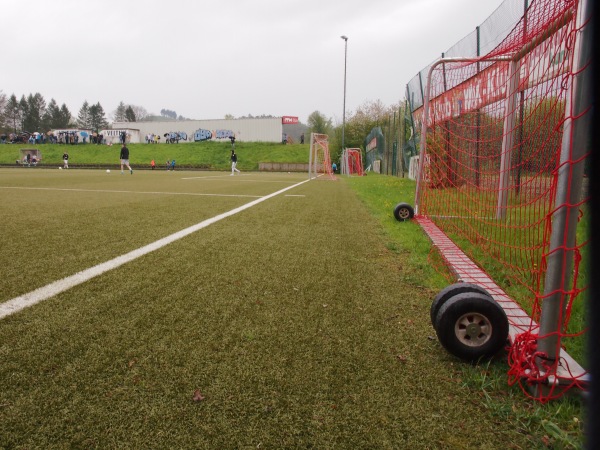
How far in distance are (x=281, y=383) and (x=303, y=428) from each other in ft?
0.91

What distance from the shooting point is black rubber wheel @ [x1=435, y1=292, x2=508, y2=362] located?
1908 millimetres

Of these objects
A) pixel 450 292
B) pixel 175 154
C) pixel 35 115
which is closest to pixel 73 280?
pixel 450 292

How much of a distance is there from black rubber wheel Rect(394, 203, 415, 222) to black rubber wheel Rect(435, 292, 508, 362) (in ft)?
14.2

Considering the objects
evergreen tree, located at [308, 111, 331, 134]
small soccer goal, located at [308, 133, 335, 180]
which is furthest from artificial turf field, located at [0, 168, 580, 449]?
evergreen tree, located at [308, 111, 331, 134]

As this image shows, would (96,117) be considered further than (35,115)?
Yes

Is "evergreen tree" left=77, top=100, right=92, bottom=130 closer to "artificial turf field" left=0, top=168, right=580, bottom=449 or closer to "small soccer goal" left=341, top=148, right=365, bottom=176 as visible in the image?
"small soccer goal" left=341, top=148, right=365, bottom=176

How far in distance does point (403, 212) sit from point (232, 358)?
487 centimetres

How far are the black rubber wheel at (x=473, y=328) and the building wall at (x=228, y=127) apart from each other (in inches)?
2249

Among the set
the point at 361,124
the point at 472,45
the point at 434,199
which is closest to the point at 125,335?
the point at 434,199

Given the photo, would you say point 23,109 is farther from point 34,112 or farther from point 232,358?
point 232,358

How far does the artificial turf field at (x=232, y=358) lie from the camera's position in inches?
55.4

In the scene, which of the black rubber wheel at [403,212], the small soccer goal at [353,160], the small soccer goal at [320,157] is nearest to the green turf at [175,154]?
the small soccer goal at [353,160]

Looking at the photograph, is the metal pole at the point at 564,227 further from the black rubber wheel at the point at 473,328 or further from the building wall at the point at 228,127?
the building wall at the point at 228,127

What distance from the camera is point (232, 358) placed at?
1.87 m
